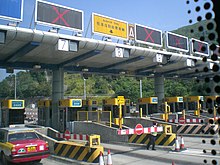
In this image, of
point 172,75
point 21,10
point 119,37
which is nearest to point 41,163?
A: point 21,10

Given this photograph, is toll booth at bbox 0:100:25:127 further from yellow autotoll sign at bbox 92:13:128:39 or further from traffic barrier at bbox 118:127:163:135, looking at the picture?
traffic barrier at bbox 118:127:163:135

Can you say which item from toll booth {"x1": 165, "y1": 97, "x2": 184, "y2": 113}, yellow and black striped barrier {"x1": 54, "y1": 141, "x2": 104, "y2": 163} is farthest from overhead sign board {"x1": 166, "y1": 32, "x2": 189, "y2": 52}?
yellow and black striped barrier {"x1": 54, "y1": 141, "x2": 104, "y2": 163}

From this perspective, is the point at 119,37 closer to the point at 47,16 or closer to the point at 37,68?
the point at 47,16

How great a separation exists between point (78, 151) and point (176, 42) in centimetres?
1709

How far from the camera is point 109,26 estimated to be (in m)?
19.4

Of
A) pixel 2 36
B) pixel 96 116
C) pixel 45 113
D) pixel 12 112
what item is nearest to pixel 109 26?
pixel 96 116

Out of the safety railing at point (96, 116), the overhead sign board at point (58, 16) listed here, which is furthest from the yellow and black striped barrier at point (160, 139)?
the overhead sign board at point (58, 16)

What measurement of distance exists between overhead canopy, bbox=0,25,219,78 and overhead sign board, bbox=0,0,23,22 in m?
0.81

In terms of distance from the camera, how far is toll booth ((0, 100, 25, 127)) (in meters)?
19.0

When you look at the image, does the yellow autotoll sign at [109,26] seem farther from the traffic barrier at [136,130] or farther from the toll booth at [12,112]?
the traffic barrier at [136,130]

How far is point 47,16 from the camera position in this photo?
54.4 ft

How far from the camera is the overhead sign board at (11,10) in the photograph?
14.7 meters

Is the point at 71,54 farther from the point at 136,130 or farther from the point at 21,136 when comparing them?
the point at 21,136

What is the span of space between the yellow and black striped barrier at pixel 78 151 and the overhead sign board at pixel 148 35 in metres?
11.7
